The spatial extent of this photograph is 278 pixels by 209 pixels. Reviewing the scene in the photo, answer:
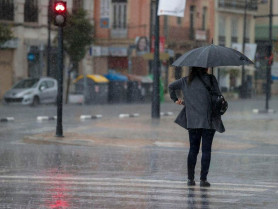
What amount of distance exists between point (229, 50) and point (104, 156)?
16.7ft

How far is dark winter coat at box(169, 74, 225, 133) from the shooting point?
448 inches

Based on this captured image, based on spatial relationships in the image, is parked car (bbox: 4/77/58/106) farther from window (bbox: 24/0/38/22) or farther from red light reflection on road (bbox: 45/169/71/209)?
red light reflection on road (bbox: 45/169/71/209)

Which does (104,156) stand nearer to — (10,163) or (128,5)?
(10,163)

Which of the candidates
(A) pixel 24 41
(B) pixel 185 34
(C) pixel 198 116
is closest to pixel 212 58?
(C) pixel 198 116

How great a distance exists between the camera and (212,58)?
11.5 meters

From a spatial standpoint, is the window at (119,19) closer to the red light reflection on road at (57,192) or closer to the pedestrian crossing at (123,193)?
the red light reflection on road at (57,192)

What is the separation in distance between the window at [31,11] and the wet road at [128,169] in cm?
3080

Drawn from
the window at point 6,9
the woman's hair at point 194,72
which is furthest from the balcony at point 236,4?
the woman's hair at point 194,72

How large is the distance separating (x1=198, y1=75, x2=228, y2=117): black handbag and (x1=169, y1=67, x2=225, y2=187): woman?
1.6 inches

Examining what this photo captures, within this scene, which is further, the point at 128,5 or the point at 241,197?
the point at 128,5

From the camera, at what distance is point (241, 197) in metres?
10.5

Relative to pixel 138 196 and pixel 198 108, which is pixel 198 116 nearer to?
pixel 198 108

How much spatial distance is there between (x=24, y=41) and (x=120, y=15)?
11623 mm

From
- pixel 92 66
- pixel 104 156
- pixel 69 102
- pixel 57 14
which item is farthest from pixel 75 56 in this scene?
pixel 104 156
